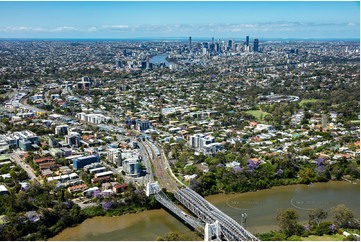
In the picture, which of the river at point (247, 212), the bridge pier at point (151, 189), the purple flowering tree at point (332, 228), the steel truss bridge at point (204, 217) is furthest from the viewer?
the bridge pier at point (151, 189)

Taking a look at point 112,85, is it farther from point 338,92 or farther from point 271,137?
point 271,137

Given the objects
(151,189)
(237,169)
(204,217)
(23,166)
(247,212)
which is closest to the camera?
(204,217)

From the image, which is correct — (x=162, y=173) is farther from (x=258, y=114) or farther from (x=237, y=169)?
(x=258, y=114)

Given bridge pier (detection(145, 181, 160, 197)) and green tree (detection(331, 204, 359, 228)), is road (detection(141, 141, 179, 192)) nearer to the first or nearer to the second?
bridge pier (detection(145, 181, 160, 197))

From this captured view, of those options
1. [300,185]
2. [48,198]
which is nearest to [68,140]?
[48,198]

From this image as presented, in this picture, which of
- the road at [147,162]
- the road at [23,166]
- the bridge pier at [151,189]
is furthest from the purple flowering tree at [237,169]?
the road at [23,166]

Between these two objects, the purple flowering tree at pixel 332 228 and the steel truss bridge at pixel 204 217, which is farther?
the purple flowering tree at pixel 332 228

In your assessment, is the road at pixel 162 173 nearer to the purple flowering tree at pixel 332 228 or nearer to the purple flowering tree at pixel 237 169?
the purple flowering tree at pixel 237 169

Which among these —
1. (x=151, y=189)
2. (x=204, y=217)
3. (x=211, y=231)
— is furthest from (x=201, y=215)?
(x=151, y=189)

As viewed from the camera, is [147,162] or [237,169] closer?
[237,169]
